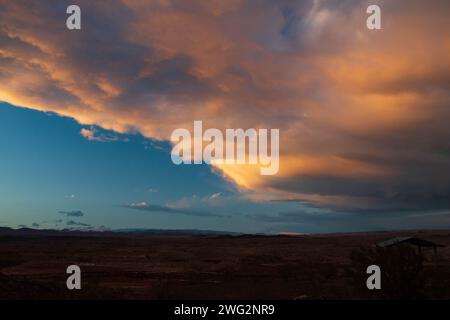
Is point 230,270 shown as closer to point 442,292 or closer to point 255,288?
point 255,288

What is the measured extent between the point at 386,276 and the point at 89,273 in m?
27.0

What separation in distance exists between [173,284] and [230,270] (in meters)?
12.3

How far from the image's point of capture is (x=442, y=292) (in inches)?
788

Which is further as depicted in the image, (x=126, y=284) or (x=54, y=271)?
(x=54, y=271)

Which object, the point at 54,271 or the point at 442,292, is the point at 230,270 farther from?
the point at 442,292
